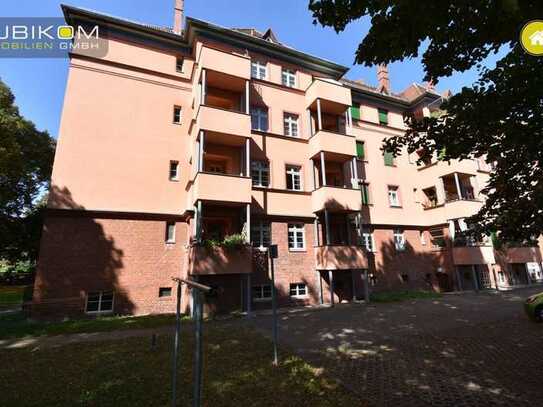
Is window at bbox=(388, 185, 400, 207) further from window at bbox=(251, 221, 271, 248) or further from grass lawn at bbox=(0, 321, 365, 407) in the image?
grass lawn at bbox=(0, 321, 365, 407)

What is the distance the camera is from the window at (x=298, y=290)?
16.8m

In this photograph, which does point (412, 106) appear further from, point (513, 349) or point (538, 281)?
point (513, 349)

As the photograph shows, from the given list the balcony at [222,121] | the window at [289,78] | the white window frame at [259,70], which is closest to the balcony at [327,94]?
the window at [289,78]

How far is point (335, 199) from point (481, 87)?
1293cm

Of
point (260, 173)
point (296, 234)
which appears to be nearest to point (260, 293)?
point (296, 234)

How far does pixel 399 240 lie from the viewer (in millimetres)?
21672

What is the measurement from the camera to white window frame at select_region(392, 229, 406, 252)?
840 inches

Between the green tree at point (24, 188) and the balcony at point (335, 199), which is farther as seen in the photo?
the green tree at point (24, 188)

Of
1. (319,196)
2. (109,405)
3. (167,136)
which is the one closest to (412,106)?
(319,196)

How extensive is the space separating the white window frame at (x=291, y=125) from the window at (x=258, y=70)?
3.00 m

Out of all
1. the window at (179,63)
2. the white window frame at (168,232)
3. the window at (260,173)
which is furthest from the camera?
the window at (179,63)

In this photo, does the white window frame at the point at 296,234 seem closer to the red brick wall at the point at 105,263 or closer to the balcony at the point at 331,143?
the balcony at the point at 331,143

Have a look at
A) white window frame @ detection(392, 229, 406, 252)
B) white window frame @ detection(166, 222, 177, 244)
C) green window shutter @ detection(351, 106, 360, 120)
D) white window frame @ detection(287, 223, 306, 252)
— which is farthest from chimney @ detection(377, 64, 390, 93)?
white window frame @ detection(166, 222, 177, 244)

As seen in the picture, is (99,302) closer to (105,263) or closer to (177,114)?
(105,263)
